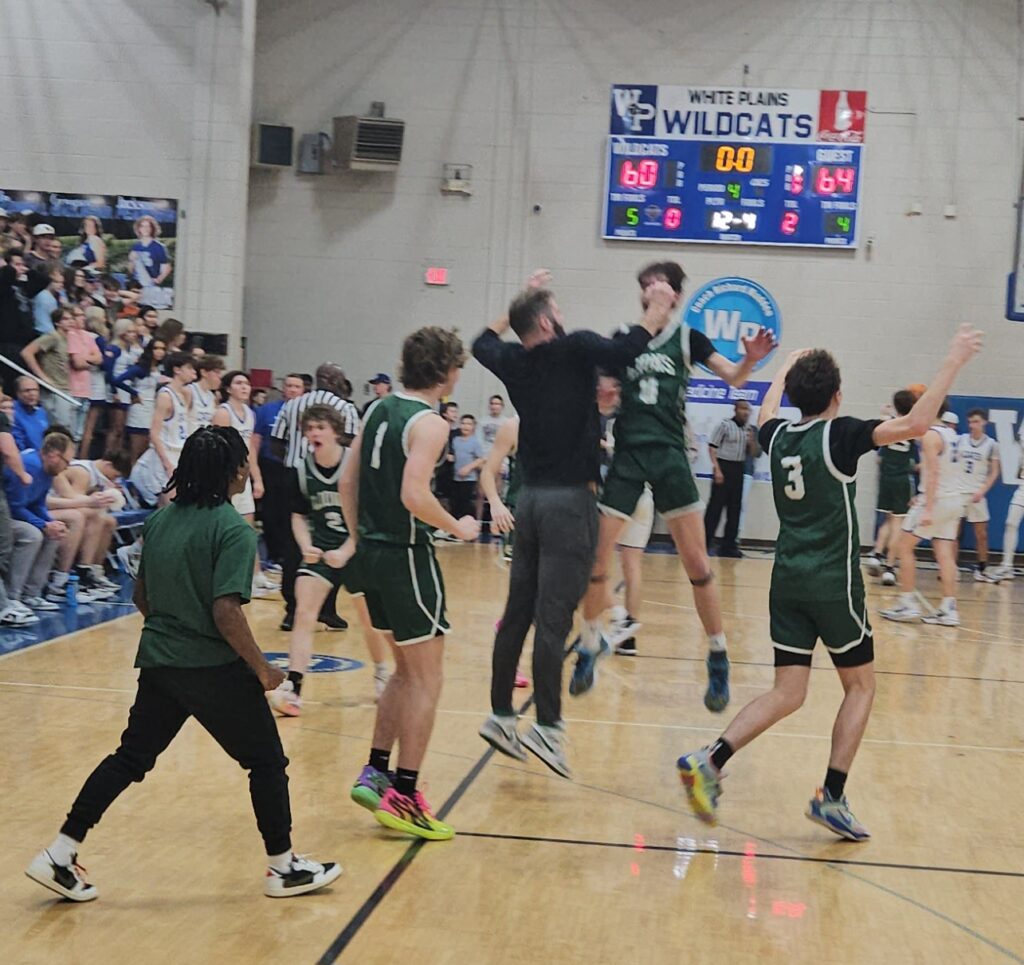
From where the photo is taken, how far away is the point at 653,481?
6.38 meters

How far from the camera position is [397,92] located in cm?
1828

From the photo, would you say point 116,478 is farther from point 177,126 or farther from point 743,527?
point 743,527

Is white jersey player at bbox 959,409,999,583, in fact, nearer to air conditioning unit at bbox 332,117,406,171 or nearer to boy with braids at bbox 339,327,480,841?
air conditioning unit at bbox 332,117,406,171

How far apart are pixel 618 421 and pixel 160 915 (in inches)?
134

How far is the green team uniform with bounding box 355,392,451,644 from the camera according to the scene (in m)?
4.64

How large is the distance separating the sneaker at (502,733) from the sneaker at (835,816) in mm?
1180

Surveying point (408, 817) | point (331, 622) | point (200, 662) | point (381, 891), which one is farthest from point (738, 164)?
point (200, 662)

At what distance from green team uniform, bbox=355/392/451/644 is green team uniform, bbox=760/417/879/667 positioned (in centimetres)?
130

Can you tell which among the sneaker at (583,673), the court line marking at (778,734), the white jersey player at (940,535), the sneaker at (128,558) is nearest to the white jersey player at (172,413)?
the sneaker at (128,558)

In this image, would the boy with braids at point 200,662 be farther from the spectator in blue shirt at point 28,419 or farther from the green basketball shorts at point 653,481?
the spectator in blue shirt at point 28,419

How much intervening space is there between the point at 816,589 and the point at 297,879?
2.09 m

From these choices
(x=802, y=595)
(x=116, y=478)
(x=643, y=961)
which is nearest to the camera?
(x=643, y=961)

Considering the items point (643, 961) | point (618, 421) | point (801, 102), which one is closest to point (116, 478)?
point (618, 421)

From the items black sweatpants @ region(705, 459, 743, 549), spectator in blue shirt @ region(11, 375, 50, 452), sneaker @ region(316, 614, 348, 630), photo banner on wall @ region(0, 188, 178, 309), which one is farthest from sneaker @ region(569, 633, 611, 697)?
photo banner on wall @ region(0, 188, 178, 309)
